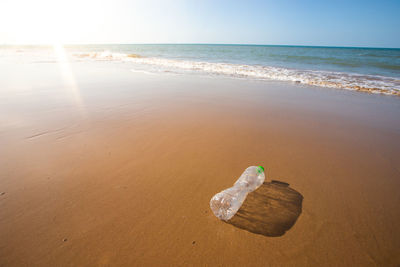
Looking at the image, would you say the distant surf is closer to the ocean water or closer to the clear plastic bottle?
the ocean water

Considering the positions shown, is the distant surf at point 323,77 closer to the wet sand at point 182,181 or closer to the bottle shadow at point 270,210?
the wet sand at point 182,181

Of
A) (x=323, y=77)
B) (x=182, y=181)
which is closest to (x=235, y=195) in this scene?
(x=182, y=181)

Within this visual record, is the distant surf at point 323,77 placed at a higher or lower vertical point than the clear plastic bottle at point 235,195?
lower

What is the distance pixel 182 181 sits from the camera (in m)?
2.23

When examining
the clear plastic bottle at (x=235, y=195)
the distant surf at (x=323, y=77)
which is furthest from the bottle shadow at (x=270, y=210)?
the distant surf at (x=323, y=77)

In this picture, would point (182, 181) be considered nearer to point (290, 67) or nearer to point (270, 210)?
point (270, 210)

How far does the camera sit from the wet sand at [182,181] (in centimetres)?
149

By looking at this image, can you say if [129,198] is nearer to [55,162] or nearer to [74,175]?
[74,175]

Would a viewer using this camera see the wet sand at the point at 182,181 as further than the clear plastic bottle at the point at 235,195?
No

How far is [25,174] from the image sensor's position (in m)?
2.22

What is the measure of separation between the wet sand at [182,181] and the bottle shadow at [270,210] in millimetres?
59

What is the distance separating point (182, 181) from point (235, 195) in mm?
655

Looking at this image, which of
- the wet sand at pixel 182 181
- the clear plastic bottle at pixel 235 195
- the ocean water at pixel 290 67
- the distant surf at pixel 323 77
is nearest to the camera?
the wet sand at pixel 182 181

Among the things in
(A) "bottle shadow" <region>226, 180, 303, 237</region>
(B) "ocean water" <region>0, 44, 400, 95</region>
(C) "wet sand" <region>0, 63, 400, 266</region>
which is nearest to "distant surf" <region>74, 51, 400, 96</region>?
(B) "ocean water" <region>0, 44, 400, 95</region>
